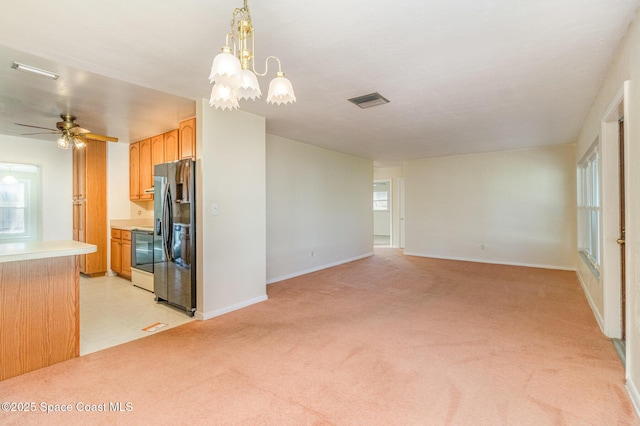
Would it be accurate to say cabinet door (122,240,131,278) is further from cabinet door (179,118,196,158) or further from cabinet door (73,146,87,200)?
cabinet door (179,118,196,158)

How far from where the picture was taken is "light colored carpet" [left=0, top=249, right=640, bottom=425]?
71.1 inches

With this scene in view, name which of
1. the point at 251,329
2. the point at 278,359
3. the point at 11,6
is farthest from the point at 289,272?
the point at 11,6

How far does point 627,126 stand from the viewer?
2039mm

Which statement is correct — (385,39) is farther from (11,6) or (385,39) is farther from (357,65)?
(11,6)

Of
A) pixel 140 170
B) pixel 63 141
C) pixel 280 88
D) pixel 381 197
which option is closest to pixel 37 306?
pixel 63 141

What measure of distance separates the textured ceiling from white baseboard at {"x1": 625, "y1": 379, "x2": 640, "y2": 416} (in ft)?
7.56

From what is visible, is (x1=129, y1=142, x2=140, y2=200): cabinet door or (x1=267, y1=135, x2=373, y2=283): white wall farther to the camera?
(x1=129, y1=142, x2=140, y2=200): cabinet door

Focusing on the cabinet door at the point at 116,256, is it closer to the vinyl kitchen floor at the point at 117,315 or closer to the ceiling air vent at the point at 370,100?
the vinyl kitchen floor at the point at 117,315

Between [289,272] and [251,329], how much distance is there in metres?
2.27

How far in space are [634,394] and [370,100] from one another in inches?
121

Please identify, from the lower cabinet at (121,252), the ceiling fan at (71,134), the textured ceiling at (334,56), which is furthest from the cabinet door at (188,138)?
the lower cabinet at (121,252)

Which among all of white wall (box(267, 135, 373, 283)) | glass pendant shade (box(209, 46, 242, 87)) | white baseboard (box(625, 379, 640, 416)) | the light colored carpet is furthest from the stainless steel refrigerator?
white baseboard (box(625, 379, 640, 416))

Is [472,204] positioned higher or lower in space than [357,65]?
lower

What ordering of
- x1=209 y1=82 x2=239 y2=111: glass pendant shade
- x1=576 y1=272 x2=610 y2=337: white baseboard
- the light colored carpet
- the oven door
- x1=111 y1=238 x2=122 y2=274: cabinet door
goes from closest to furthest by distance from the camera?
x1=209 y1=82 x2=239 y2=111: glass pendant shade
the light colored carpet
x1=576 y1=272 x2=610 y2=337: white baseboard
the oven door
x1=111 y1=238 x2=122 y2=274: cabinet door
